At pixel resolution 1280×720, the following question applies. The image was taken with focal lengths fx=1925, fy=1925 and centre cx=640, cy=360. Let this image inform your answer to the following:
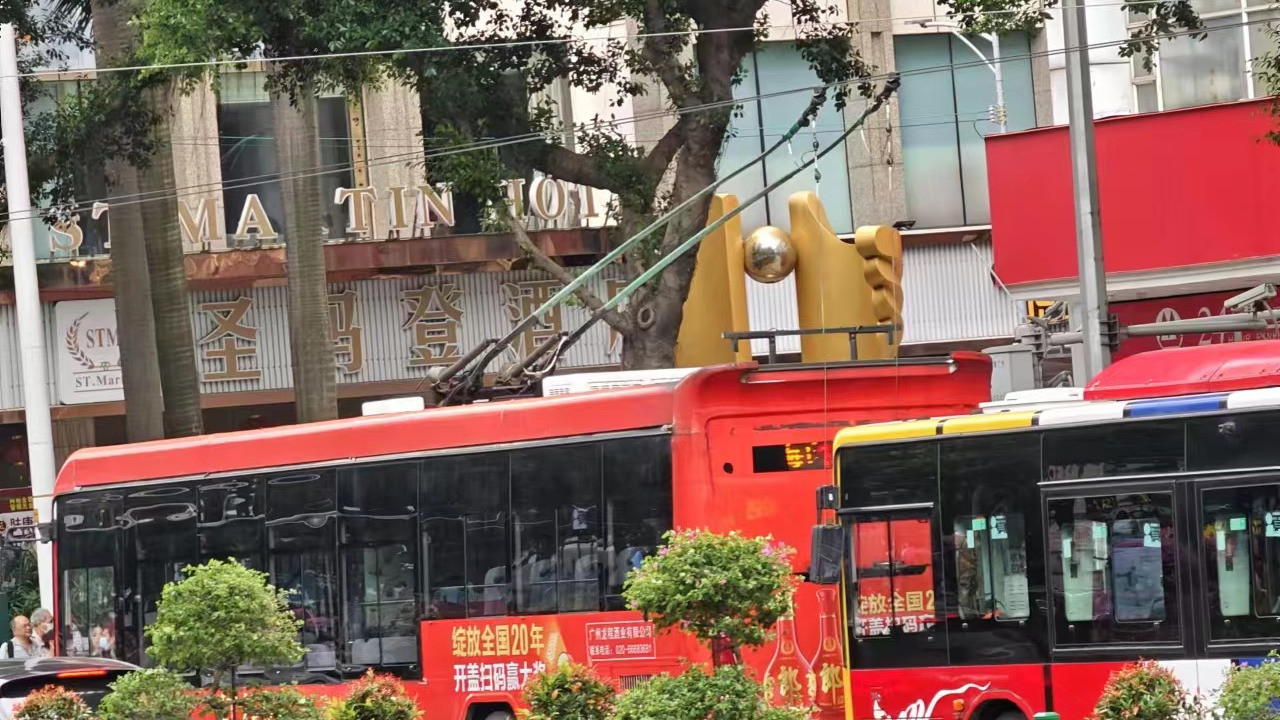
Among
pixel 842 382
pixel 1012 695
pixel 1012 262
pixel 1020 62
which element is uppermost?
pixel 1020 62

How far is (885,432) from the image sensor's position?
42.6 ft

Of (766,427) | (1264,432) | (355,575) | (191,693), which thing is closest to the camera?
(1264,432)

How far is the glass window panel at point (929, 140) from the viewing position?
3372 centimetres

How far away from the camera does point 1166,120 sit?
870 inches

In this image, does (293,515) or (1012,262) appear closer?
(293,515)

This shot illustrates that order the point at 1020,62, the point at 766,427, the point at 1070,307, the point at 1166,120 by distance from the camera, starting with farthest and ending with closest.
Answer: the point at 1020,62
the point at 1070,307
the point at 1166,120
the point at 766,427

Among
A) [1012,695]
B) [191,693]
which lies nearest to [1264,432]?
[1012,695]

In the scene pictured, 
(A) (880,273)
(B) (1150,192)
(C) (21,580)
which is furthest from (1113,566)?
(C) (21,580)

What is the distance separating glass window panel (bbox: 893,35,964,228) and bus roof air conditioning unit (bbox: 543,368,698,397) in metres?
19.6

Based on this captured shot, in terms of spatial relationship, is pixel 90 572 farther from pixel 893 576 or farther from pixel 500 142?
pixel 893 576

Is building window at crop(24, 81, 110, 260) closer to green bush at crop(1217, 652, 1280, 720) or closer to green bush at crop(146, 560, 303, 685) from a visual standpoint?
green bush at crop(146, 560, 303, 685)

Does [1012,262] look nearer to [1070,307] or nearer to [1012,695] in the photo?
[1070,307]

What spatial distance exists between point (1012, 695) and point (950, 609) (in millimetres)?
728

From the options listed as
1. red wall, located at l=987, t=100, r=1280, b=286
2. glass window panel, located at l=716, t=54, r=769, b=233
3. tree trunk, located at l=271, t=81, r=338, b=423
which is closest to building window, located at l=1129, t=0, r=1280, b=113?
red wall, located at l=987, t=100, r=1280, b=286
